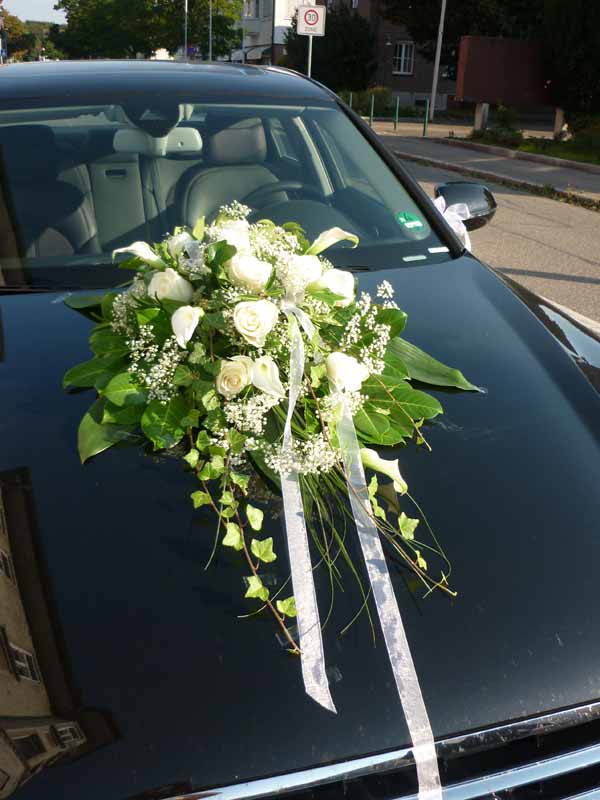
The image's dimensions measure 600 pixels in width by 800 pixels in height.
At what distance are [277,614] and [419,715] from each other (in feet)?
0.88

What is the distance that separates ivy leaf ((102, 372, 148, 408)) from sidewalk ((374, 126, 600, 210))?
30.0ft

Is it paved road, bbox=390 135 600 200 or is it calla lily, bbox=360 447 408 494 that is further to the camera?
paved road, bbox=390 135 600 200

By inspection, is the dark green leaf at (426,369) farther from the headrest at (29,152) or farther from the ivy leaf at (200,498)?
the headrest at (29,152)

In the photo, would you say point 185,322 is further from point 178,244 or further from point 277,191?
point 277,191

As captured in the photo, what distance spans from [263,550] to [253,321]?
44 centimetres

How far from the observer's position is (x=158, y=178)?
117 inches

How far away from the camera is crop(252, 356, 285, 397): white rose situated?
163cm

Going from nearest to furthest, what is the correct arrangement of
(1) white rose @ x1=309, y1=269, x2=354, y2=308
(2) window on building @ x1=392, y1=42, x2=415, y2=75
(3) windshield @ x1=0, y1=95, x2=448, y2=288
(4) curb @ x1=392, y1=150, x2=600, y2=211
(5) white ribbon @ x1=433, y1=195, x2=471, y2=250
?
(1) white rose @ x1=309, y1=269, x2=354, y2=308 → (3) windshield @ x1=0, y1=95, x2=448, y2=288 → (5) white ribbon @ x1=433, y1=195, x2=471, y2=250 → (4) curb @ x1=392, y1=150, x2=600, y2=211 → (2) window on building @ x1=392, y1=42, x2=415, y2=75

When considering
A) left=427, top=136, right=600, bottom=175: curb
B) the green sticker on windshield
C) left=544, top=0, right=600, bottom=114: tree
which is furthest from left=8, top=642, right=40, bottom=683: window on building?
left=544, top=0, right=600, bottom=114: tree

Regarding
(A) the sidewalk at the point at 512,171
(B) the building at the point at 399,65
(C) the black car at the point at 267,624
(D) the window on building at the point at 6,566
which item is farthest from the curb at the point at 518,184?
(B) the building at the point at 399,65

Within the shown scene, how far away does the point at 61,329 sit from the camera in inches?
87.5

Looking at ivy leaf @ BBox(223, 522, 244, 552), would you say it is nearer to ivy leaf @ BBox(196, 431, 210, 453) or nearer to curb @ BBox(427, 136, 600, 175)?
ivy leaf @ BBox(196, 431, 210, 453)

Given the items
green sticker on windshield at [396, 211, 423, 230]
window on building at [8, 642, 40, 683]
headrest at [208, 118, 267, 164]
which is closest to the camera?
window on building at [8, 642, 40, 683]

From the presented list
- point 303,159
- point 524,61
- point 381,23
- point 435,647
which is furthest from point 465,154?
point 381,23
